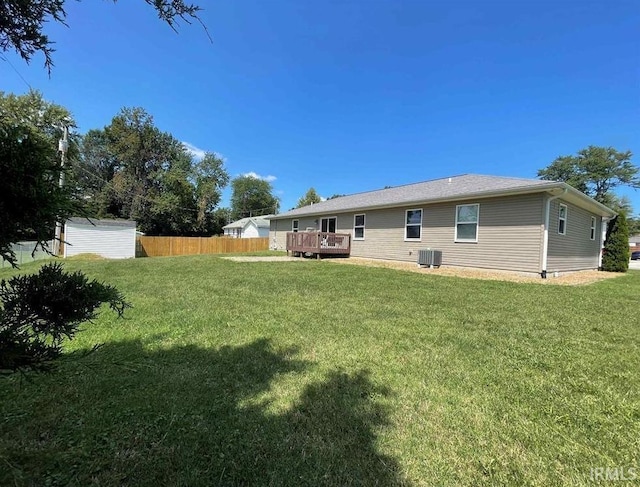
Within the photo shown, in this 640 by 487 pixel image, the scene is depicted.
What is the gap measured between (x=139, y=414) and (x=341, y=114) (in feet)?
67.7

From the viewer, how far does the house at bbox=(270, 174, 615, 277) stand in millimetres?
9555

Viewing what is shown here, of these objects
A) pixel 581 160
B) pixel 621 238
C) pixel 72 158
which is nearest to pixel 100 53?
pixel 72 158

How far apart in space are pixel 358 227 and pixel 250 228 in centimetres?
2702

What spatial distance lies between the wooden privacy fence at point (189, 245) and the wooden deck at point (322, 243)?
902 cm

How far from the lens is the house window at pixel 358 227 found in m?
15.9

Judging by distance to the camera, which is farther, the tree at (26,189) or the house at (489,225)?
the house at (489,225)

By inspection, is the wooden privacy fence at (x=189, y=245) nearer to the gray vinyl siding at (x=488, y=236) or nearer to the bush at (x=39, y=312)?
the gray vinyl siding at (x=488, y=236)

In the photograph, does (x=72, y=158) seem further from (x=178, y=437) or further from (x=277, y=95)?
(x=277, y=95)

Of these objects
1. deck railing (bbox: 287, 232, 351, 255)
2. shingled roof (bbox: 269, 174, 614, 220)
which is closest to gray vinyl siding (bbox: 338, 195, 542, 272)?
shingled roof (bbox: 269, 174, 614, 220)

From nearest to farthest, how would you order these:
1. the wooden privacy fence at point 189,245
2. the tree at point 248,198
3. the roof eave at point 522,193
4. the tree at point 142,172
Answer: the roof eave at point 522,193 → the wooden privacy fence at point 189,245 → the tree at point 142,172 → the tree at point 248,198

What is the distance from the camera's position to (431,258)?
11.7 meters

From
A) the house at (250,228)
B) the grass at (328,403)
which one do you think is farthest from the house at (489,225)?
the house at (250,228)

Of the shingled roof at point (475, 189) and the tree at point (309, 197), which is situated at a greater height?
the tree at point (309, 197)

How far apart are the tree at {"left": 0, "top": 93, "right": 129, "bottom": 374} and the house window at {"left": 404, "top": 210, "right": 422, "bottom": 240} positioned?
492 inches
